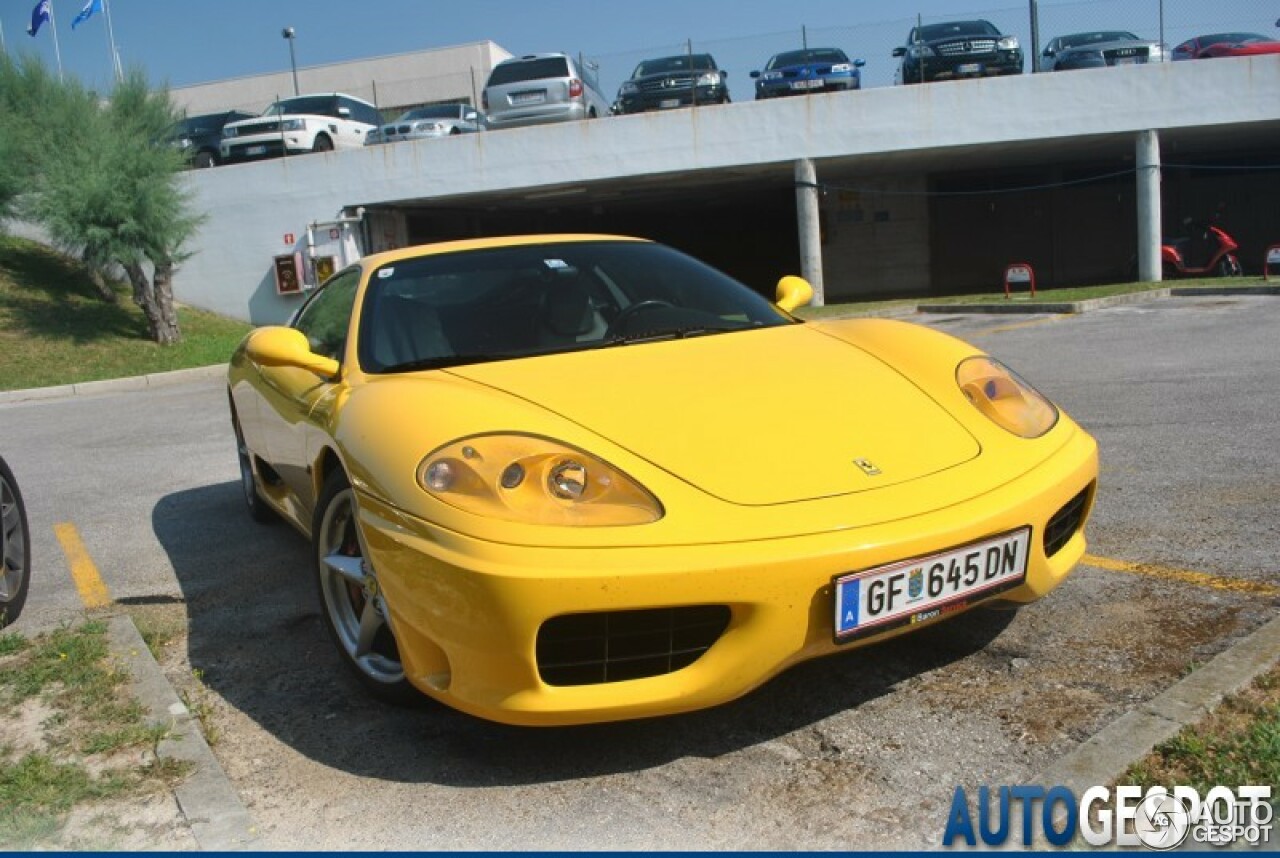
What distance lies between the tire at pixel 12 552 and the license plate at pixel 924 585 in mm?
2993

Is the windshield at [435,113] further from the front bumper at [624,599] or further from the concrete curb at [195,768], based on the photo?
the front bumper at [624,599]

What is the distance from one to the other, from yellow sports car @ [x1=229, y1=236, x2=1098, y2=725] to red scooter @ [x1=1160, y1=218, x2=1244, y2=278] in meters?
18.3

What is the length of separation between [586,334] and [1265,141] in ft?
78.9

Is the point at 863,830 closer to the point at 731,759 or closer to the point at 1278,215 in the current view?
the point at 731,759

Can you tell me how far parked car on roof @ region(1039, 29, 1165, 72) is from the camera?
61.6 feet

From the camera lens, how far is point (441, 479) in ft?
7.79

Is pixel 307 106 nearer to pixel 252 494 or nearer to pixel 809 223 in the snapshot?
pixel 809 223

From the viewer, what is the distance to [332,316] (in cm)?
379

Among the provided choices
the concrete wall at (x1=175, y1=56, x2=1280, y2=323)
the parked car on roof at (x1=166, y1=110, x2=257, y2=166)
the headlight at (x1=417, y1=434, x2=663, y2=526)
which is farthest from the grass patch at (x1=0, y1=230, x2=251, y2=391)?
the headlight at (x1=417, y1=434, x2=663, y2=526)

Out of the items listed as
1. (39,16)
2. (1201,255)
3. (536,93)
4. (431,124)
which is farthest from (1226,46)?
(39,16)

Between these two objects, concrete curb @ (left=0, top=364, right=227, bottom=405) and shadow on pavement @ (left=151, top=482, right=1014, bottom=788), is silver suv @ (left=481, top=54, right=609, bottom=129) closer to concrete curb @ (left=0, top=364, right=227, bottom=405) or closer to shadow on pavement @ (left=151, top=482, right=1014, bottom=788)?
concrete curb @ (left=0, top=364, right=227, bottom=405)

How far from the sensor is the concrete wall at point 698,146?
18219 millimetres

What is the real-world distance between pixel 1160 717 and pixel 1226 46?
2027 cm

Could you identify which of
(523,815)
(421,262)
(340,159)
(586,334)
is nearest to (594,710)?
(523,815)
